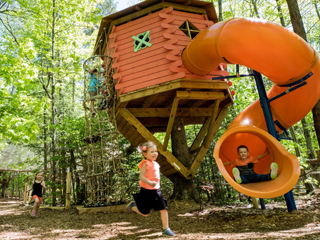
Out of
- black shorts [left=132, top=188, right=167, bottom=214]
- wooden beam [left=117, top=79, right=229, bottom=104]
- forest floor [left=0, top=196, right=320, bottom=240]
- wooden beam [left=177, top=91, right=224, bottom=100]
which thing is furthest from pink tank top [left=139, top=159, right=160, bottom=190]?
wooden beam [left=177, top=91, right=224, bottom=100]

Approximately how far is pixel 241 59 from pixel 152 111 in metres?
3.81

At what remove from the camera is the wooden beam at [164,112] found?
7.30 meters

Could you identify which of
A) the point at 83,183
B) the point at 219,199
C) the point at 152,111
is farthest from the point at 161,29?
the point at 83,183

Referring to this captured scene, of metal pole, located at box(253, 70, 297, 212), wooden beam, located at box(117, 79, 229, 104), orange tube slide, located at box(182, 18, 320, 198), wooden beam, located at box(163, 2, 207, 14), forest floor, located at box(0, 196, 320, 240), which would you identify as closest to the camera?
forest floor, located at box(0, 196, 320, 240)

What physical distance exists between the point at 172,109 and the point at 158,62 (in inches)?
51.0

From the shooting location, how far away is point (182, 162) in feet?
25.6

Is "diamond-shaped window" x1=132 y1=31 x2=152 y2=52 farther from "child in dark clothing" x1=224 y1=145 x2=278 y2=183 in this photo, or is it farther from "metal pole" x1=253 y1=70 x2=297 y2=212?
"child in dark clothing" x1=224 y1=145 x2=278 y2=183

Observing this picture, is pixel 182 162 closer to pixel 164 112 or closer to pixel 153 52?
pixel 164 112

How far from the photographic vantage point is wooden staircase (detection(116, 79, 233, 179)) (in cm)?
620

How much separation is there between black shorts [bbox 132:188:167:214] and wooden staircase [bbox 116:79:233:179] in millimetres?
3124

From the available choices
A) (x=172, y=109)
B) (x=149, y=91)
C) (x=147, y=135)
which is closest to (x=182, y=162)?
(x=147, y=135)

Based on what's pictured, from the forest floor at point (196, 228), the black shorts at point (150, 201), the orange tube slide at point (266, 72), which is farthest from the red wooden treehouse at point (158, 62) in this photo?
the black shorts at point (150, 201)

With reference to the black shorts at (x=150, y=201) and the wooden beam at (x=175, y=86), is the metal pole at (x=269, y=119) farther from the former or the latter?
the black shorts at (x=150, y=201)

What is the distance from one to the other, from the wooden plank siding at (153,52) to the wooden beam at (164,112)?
0.98 metres
